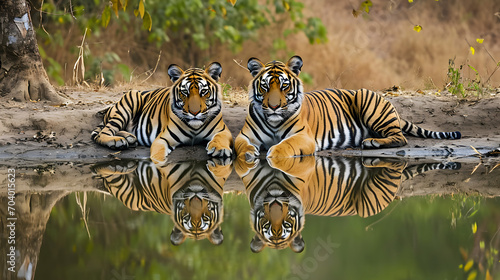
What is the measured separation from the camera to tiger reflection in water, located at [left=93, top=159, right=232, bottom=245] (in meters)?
3.89

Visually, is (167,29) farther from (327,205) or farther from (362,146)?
(327,205)

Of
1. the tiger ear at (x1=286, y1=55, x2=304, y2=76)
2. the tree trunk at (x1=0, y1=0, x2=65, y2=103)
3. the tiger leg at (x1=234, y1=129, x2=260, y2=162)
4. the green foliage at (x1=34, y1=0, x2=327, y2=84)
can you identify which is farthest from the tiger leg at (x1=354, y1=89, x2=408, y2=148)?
the green foliage at (x1=34, y1=0, x2=327, y2=84)

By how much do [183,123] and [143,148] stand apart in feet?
2.00

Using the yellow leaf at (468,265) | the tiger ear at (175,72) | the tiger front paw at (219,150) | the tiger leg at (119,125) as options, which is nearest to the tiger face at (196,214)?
the yellow leaf at (468,265)

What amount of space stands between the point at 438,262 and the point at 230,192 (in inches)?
85.6

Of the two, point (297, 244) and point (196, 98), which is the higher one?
point (196, 98)

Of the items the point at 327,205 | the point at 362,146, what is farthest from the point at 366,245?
the point at 362,146

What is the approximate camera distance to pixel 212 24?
50.9 feet

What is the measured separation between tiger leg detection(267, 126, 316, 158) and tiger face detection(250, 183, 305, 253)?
2045mm

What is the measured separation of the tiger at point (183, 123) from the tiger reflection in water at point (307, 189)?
2.61 ft

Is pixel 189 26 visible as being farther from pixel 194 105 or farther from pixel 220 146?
pixel 220 146

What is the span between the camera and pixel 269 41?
15.6 meters

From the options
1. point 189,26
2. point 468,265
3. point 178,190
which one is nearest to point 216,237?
point 468,265

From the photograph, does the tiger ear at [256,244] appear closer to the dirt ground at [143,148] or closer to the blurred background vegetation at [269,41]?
the dirt ground at [143,148]
